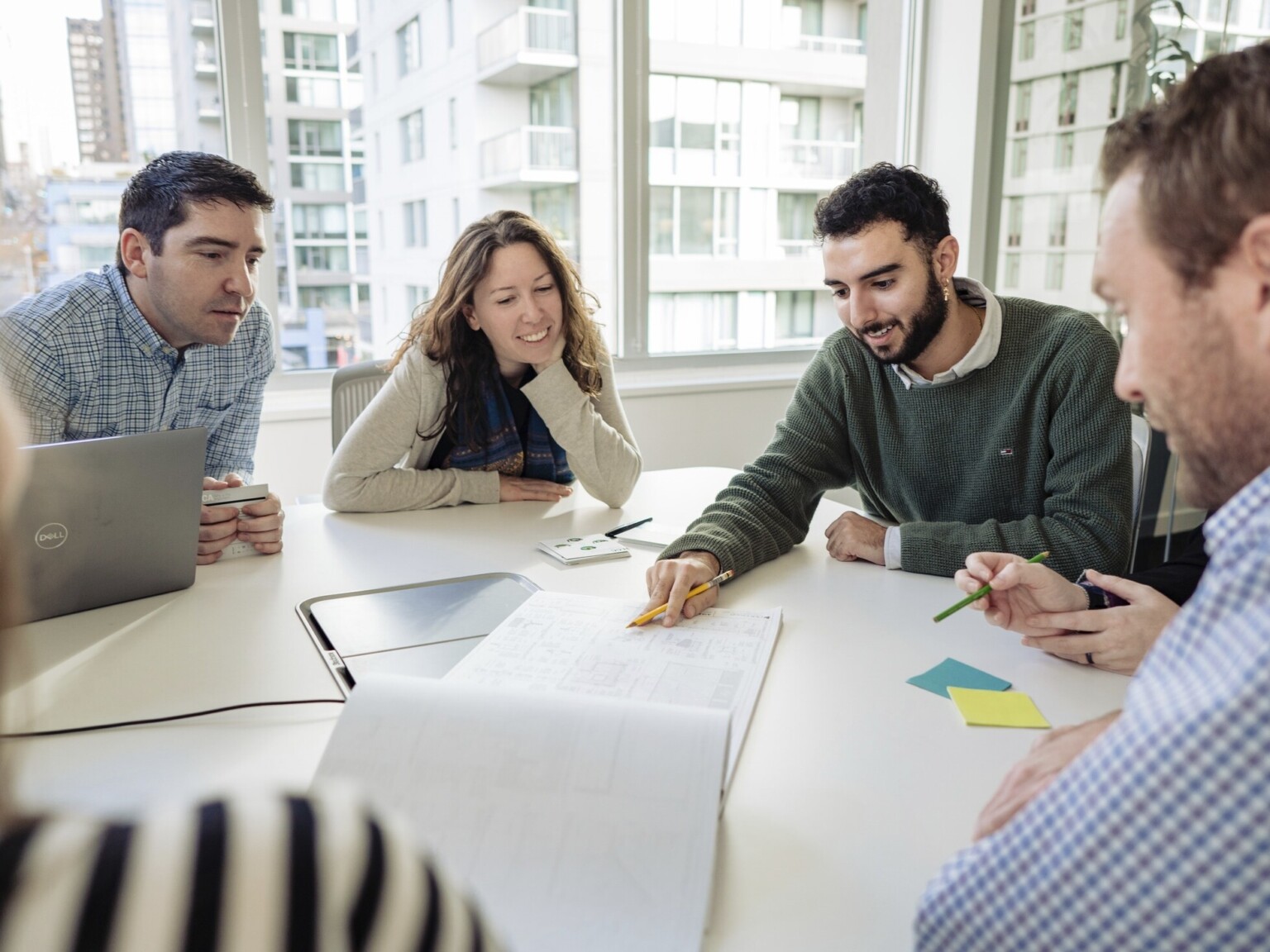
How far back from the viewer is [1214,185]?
2.14 ft

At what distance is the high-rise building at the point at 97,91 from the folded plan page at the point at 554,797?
256cm

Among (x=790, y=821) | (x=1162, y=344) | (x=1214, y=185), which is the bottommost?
(x=790, y=821)

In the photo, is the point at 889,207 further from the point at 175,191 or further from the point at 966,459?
the point at 175,191

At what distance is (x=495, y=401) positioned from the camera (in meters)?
2.08

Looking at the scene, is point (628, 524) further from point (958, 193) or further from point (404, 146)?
point (958, 193)

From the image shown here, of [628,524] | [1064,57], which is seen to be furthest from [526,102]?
[628,524]

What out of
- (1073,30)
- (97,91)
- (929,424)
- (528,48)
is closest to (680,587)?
(929,424)

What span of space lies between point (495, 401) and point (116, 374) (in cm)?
Answer: 75

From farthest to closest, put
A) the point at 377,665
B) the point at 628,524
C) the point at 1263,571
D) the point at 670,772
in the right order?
the point at 628,524 → the point at 377,665 → the point at 670,772 → the point at 1263,571

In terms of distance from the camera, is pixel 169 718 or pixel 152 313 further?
pixel 152 313

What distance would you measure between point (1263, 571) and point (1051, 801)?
0.56ft

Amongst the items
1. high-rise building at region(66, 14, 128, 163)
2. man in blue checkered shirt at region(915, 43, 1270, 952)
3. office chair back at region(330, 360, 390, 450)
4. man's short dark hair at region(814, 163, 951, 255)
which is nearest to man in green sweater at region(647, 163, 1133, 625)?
man's short dark hair at region(814, 163, 951, 255)

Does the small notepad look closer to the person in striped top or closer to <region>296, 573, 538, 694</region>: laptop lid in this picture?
<region>296, 573, 538, 694</region>: laptop lid

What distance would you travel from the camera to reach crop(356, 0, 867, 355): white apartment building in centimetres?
332
